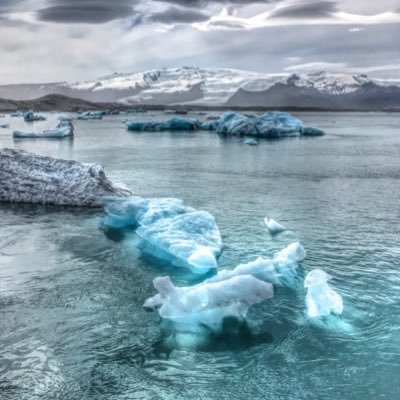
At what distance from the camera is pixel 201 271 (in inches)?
247

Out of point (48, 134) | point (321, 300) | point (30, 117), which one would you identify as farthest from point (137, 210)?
point (30, 117)

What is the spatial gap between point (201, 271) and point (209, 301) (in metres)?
1.47

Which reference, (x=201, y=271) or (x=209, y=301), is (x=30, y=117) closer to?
(x=201, y=271)

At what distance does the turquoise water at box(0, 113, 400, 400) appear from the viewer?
391 cm

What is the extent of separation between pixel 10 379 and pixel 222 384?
159cm

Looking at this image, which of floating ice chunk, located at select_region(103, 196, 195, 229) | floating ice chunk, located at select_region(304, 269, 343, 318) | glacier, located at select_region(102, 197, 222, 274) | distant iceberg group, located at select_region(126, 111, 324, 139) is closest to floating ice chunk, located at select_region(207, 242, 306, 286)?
floating ice chunk, located at select_region(304, 269, 343, 318)

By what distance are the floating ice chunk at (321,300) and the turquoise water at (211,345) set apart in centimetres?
12

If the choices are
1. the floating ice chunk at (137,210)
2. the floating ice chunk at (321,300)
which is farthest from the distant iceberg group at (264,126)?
the floating ice chunk at (321,300)

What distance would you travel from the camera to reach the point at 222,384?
3902 mm

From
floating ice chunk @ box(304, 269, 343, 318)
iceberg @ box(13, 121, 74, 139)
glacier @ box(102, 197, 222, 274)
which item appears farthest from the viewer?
iceberg @ box(13, 121, 74, 139)

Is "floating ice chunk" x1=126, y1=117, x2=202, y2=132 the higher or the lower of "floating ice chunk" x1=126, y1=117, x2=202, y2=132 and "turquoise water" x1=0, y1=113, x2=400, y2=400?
the higher

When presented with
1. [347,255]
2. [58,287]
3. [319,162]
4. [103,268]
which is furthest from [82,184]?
[319,162]

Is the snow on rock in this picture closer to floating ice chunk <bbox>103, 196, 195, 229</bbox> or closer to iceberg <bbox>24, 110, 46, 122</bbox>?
floating ice chunk <bbox>103, 196, 195, 229</bbox>

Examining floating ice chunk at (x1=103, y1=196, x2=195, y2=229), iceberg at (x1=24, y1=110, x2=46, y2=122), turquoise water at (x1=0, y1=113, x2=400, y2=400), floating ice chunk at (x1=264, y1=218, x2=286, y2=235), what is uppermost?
iceberg at (x1=24, y1=110, x2=46, y2=122)
